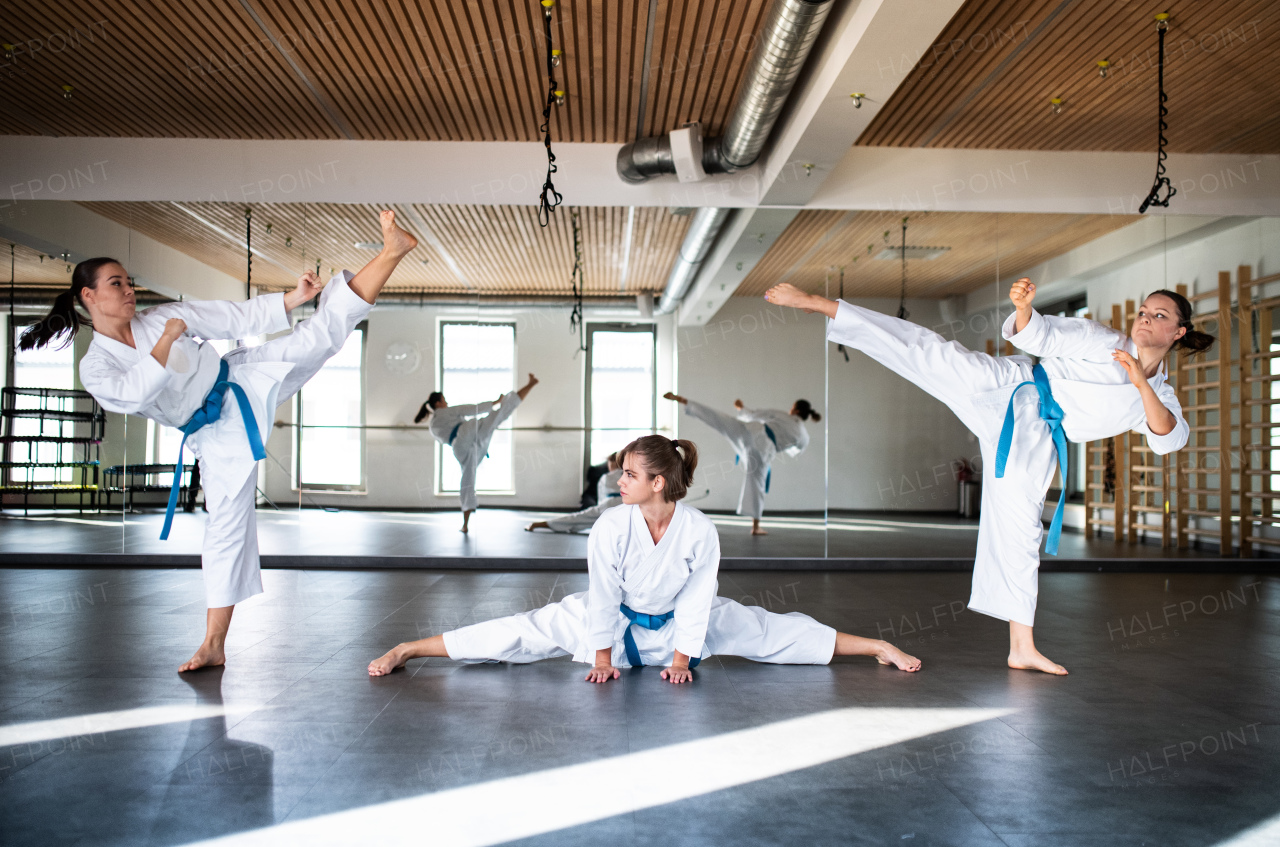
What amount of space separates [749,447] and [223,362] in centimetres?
430

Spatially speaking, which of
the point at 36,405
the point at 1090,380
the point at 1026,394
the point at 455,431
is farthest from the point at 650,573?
the point at 36,405

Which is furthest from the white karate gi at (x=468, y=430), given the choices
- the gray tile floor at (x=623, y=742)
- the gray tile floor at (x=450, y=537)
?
the gray tile floor at (x=623, y=742)

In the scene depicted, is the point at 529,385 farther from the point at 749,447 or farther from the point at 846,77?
the point at 846,77

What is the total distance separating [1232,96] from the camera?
4824 mm

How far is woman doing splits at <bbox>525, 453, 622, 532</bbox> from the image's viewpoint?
20.7 ft

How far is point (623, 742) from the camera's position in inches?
77.8

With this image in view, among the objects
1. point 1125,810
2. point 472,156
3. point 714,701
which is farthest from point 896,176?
point 1125,810

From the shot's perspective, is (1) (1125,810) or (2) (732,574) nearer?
(1) (1125,810)

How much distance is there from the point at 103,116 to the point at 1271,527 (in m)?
8.31

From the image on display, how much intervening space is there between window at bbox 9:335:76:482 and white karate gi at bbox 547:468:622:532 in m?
3.36

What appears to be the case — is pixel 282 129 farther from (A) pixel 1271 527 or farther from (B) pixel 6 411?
(A) pixel 1271 527

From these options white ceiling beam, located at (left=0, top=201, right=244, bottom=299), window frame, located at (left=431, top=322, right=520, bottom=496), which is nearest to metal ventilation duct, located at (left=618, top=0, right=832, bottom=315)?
window frame, located at (left=431, top=322, right=520, bottom=496)

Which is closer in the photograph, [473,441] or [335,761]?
[335,761]

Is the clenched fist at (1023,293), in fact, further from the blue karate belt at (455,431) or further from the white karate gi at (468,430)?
the blue karate belt at (455,431)
